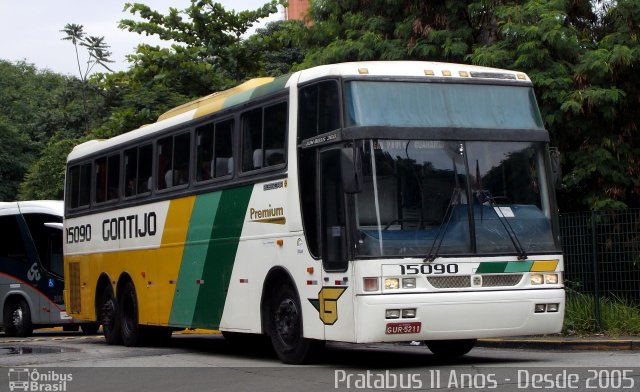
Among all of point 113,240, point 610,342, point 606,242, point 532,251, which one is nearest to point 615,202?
point 606,242

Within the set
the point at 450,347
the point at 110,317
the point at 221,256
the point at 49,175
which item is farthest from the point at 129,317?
the point at 49,175

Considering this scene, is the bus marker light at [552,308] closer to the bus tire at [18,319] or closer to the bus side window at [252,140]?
the bus side window at [252,140]

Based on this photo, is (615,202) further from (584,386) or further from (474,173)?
(584,386)

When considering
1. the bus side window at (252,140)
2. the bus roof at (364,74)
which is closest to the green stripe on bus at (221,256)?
the bus side window at (252,140)

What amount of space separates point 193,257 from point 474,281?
5423 mm

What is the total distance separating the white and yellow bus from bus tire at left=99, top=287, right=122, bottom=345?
15.4ft

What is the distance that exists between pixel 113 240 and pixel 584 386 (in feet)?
37.2

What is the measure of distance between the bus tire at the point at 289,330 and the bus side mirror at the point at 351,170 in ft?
6.80

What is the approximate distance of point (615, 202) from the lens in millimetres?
19922

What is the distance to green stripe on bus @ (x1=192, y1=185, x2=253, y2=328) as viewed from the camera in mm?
15258

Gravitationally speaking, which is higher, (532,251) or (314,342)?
(532,251)

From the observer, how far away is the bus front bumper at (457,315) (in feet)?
40.2

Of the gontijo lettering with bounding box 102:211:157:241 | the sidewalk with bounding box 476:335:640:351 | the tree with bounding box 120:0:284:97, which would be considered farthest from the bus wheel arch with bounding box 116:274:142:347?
the tree with bounding box 120:0:284:97

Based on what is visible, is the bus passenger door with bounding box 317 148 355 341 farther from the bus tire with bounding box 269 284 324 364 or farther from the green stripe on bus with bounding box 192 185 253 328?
the green stripe on bus with bounding box 192 185 253 328
